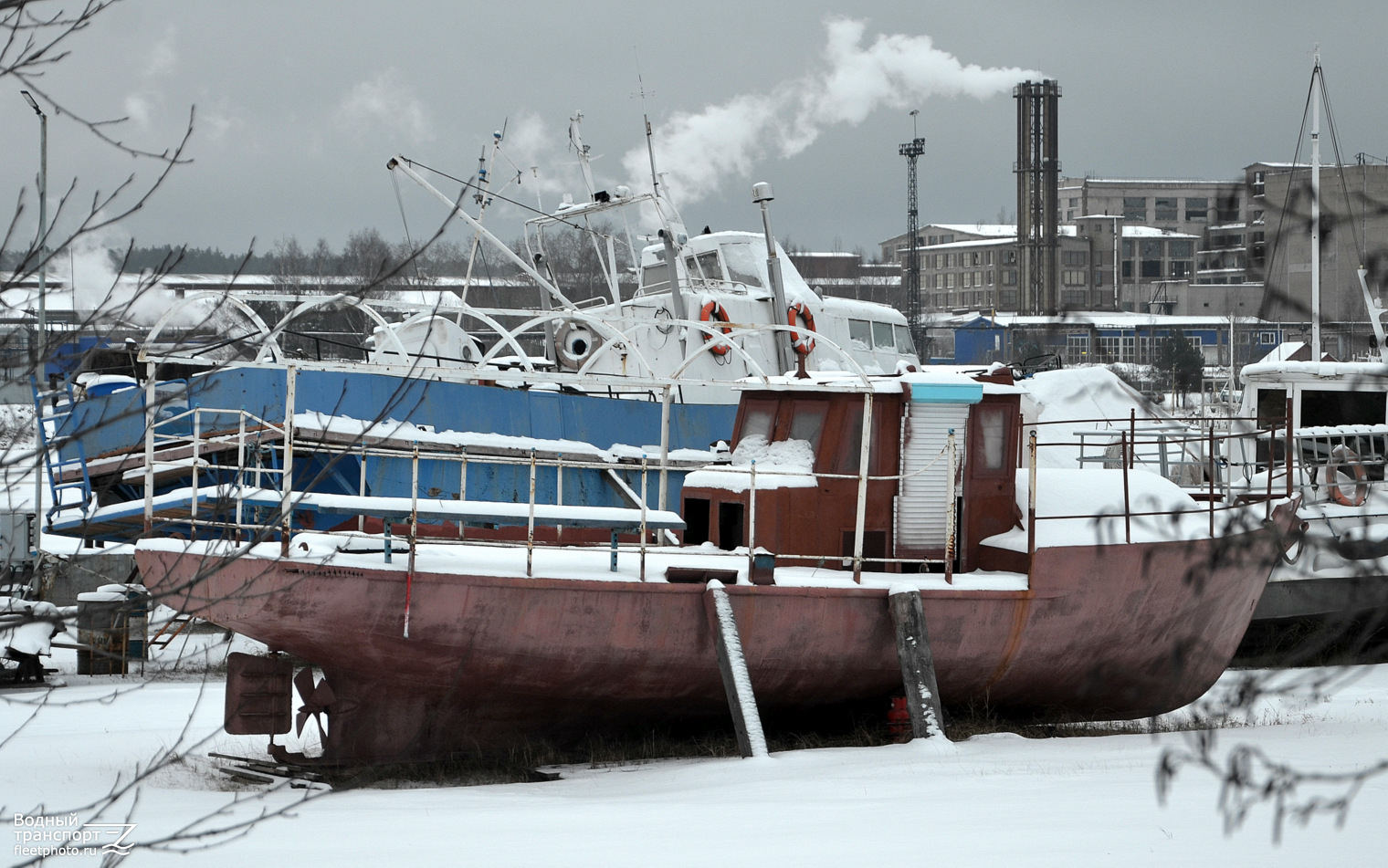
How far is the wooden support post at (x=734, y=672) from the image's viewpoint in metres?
8.98

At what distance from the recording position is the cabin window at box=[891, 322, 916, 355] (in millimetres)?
19797

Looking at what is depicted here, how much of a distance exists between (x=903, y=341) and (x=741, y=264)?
3138 millimetres

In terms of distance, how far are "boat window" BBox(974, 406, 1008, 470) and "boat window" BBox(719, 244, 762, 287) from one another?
8.33 m

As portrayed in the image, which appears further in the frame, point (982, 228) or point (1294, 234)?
point (982, 228)

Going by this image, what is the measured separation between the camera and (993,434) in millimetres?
10719

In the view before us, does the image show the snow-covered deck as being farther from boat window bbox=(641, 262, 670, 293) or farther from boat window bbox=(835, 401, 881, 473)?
boat window bbox=(641, 262, 670, 293)

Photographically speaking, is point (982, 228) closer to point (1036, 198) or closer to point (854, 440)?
point (1036, 198)

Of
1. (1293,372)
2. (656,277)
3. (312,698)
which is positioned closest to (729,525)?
(312,698)

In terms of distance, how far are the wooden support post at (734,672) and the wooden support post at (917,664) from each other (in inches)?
47.4

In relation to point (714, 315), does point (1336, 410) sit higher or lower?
lower

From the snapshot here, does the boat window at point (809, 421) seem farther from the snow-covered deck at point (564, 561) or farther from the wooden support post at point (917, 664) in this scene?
the wooden support post at point (917, 664)

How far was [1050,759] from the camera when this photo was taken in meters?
8.88

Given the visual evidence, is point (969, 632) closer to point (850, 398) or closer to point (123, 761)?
point (850, 398)

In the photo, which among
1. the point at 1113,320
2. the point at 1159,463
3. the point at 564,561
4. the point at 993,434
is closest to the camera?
the point at 564,561
